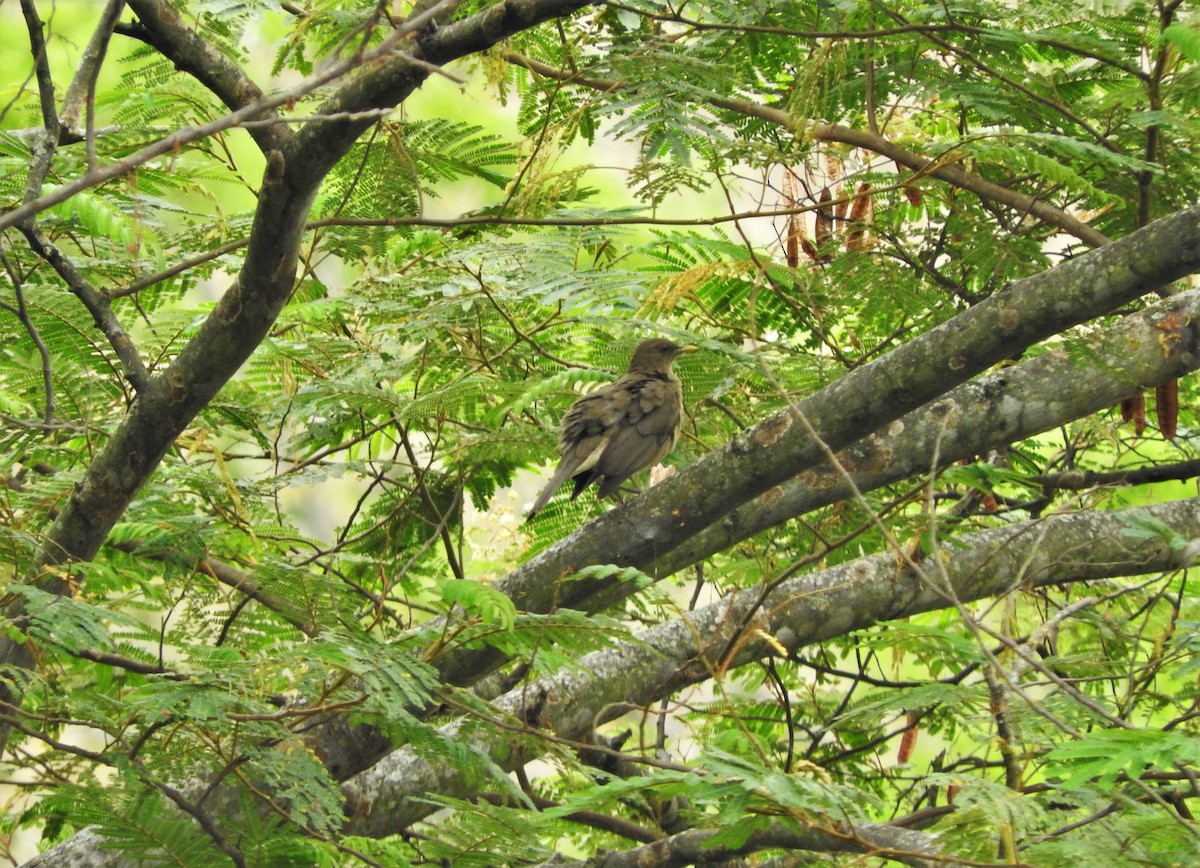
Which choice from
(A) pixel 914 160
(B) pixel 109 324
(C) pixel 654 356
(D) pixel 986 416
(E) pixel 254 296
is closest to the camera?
(E) pixel 254 296

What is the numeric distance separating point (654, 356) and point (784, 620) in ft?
5.07

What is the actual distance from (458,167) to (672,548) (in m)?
2.18

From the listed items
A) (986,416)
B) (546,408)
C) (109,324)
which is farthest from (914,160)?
(109,324)

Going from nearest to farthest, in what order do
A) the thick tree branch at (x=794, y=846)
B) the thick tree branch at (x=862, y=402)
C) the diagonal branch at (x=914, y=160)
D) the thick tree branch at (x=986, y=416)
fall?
the thick tree branch at (x=794, y=846)
the thick tree branch at (x=862, y=402)
the thick tree branch at (x=986, y=416)
the diagonal branch at (x=914, y=160)

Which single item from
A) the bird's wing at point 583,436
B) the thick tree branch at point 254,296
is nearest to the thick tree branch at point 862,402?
the thick tree branch at point 254,296

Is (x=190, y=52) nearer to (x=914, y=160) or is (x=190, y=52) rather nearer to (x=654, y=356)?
(x=914, y=160)

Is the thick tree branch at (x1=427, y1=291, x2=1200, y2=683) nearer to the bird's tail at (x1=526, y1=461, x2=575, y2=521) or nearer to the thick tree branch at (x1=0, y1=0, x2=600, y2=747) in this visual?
the thick tree branch at (x1=0, y1=0, x2=600, y2=747)

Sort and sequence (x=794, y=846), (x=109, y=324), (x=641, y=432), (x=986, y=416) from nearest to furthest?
(x=794, y=846) → (x=109, y=324) → (x=986, y=416) → (x=641, y=432)

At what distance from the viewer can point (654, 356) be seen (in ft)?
19.0

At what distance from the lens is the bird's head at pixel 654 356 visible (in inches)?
223

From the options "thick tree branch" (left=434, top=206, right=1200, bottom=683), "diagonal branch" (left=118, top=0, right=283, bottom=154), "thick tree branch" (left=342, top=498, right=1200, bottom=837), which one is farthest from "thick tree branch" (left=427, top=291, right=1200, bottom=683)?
"diagonal branch" (left=118, top=0, right=283, bottom=154)

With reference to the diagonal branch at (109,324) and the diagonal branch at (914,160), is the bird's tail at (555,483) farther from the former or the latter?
the diagonal branch at (109,324)

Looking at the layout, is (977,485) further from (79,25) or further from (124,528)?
(79,25)

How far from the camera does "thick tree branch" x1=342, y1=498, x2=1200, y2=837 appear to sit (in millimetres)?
4492
